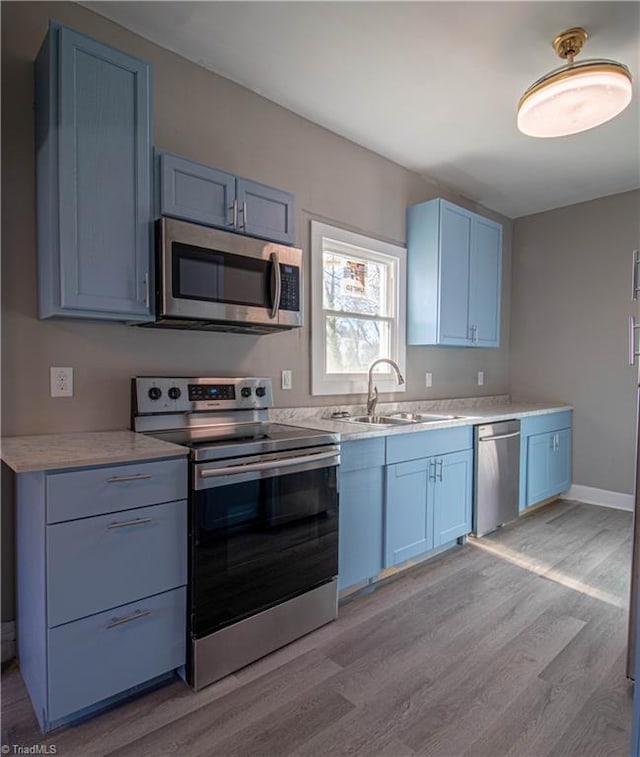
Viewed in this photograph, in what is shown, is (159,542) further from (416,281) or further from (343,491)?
(416,281)

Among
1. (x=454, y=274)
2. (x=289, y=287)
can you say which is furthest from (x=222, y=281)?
(x=454, y=274)

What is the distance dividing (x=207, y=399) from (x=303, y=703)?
1335 millimetres

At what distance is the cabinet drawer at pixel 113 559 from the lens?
1410 millimetres

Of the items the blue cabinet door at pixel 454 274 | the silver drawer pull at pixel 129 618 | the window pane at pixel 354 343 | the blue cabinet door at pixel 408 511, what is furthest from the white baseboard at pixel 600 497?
the silver drawer pull at pixel 129 618

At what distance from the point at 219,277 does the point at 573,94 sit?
1.81 metres

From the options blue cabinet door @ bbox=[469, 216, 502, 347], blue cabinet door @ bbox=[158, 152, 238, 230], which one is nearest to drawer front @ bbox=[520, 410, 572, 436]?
blue cabinet door @ bbox=[469, 216, 502, 347]

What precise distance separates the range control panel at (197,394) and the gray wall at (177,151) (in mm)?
90

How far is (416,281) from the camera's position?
3.50 metres

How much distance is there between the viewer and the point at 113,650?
59.9 inches

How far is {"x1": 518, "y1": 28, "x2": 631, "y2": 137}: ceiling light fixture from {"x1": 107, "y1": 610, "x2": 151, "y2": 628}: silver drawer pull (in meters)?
2.74

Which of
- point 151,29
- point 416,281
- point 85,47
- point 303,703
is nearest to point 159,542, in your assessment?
point 303,703

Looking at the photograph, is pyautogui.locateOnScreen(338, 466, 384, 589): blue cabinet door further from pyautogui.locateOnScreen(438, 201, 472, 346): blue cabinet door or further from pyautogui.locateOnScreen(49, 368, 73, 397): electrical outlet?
pyautogui.locateOnScreen(438, 201, 472, 346): blue cabinet door

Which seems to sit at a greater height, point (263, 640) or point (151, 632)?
point (151, 632)

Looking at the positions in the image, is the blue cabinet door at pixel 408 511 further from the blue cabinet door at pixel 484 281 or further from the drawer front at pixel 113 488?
the blue cabinet door at pixel 484 281
